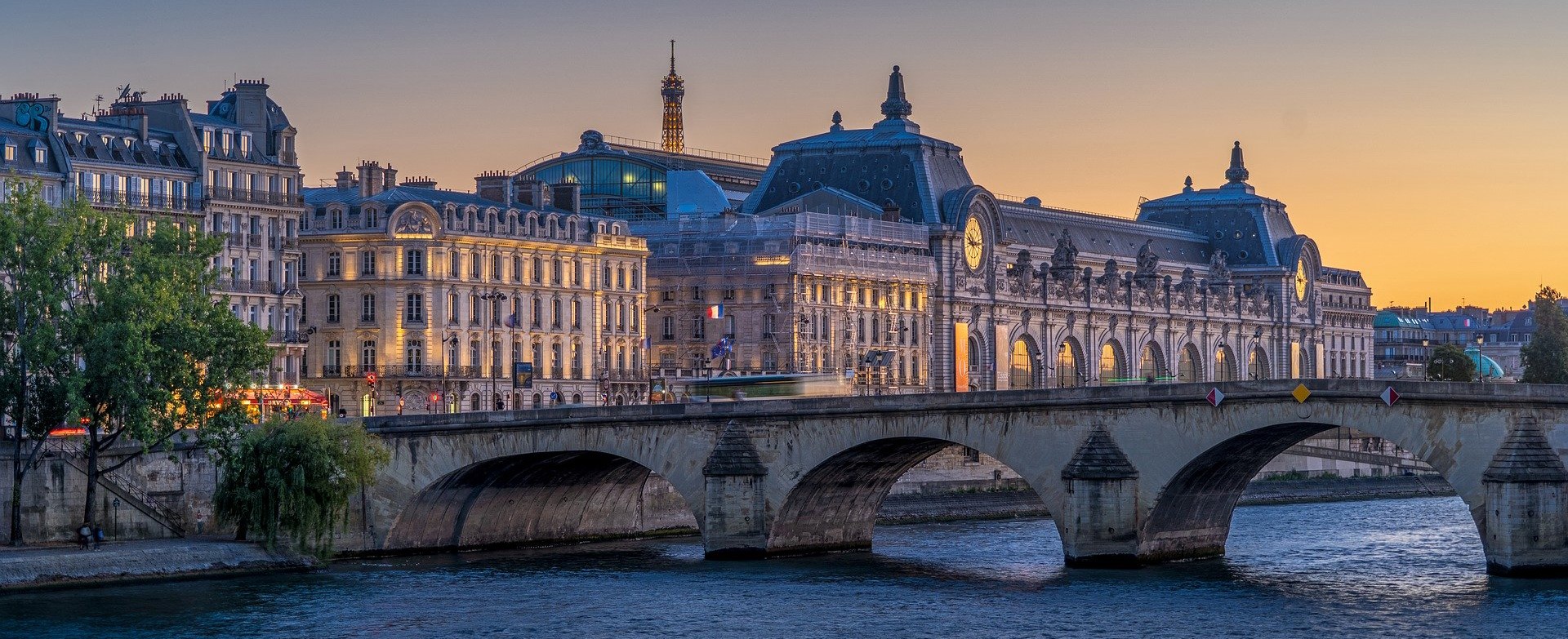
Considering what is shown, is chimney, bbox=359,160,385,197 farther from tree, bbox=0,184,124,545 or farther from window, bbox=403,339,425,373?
tree, bbox=0,184,124,545

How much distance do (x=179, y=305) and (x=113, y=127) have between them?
25.8 meters

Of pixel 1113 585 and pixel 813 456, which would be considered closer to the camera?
pixel 1113 585

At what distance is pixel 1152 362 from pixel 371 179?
8180 centimetres

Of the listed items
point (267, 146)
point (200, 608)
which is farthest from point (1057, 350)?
point (200, 608)

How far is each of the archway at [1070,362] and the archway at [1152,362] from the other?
1017 centimetres

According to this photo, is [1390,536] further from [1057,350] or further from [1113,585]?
[1057,350]

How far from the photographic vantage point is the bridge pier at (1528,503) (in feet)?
249

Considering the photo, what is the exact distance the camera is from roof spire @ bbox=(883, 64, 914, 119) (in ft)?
579

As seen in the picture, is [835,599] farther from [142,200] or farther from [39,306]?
[142,200]

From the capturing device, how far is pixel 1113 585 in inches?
3110

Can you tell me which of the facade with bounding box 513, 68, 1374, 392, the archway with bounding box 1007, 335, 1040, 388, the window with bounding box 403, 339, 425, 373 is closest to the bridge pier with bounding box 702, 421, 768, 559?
the window with bounding box 403, 339, 425, 373

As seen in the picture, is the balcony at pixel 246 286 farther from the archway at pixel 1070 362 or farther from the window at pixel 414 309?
the archway at pixel 1070 362

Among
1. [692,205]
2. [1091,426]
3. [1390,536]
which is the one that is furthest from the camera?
[692,205]

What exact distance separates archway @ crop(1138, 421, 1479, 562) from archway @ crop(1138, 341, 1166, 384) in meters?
106
